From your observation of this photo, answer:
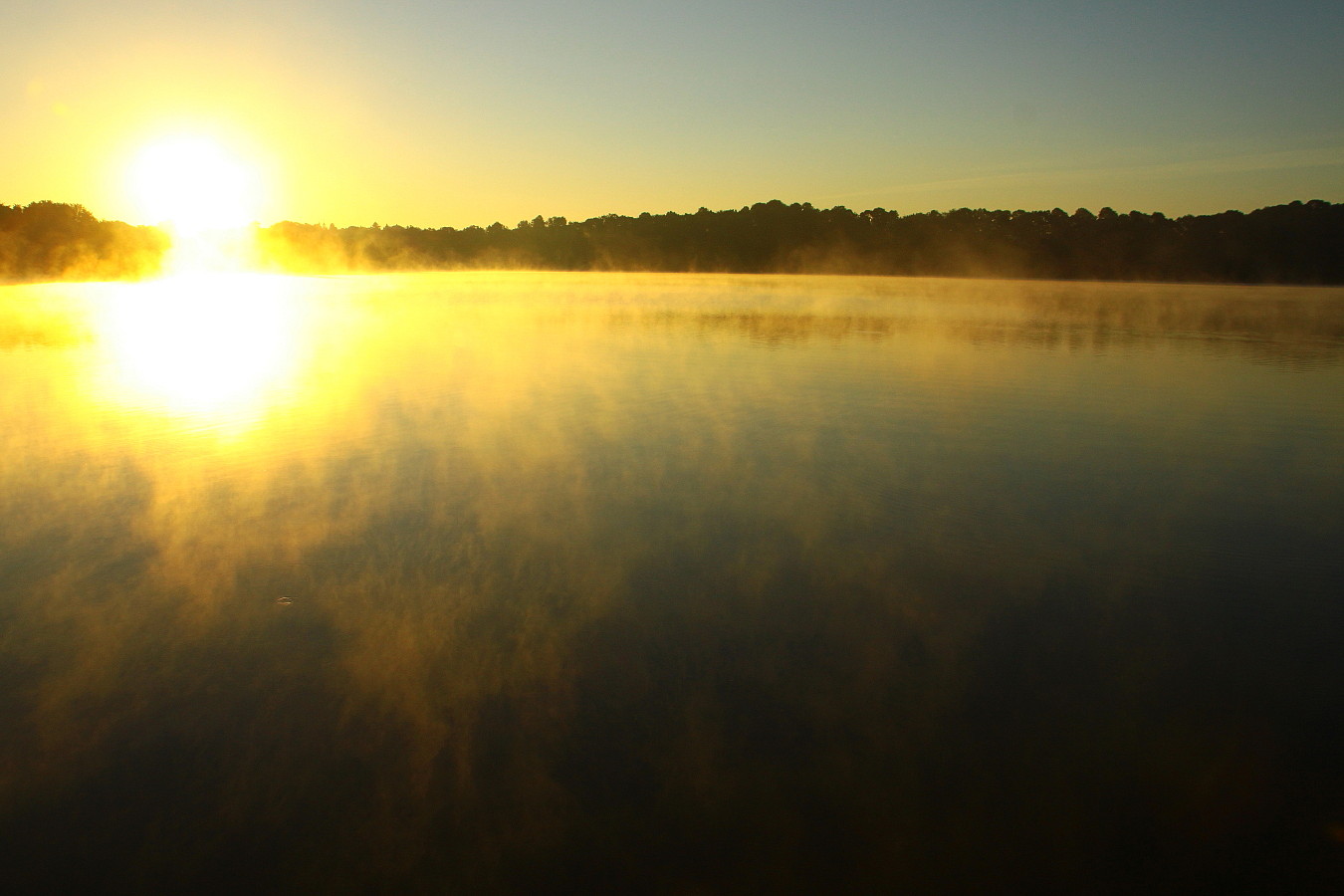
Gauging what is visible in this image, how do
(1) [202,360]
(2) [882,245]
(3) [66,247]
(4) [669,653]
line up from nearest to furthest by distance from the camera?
(4) [669,653]
(1) [202,360]
(3) [66,247]
(2) [882,245]

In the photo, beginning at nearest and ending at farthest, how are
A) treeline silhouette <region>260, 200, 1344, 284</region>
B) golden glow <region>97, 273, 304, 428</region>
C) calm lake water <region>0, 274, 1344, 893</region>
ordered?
calm lake water <region>0, 274, 1344, 893</region>, golden glow <region>97, 273, 304, 428</region>, treeline silhouette <region>260, 200, 1344, 284</region>

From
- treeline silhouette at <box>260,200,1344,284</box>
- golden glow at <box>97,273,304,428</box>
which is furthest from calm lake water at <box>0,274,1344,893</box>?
treeline silhouette at <box>260,200,1344,284</box>

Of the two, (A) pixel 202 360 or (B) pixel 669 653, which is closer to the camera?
(B) pixel 669 653

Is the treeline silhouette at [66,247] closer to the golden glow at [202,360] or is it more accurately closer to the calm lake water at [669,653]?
the golden glow at [202,360]

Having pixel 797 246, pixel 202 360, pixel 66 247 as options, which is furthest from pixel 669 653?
pixel 797 246

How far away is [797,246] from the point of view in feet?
392

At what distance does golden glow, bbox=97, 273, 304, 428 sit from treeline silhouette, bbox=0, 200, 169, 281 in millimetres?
56524

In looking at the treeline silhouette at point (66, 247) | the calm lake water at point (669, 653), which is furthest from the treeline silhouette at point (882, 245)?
the calm lake water at point (669, 653)

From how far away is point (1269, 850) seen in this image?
12.3 ft

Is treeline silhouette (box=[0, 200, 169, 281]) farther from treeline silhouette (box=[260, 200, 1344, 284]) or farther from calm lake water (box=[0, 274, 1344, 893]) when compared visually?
calm lake water (box=[0, 274, 1344, 893])

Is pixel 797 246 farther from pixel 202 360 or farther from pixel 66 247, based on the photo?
pixel 202 360

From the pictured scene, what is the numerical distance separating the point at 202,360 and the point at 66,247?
3275 inches

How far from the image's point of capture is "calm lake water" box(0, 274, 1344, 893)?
12.2 feet

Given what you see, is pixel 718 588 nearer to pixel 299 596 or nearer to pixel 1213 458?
pixel 299 596
